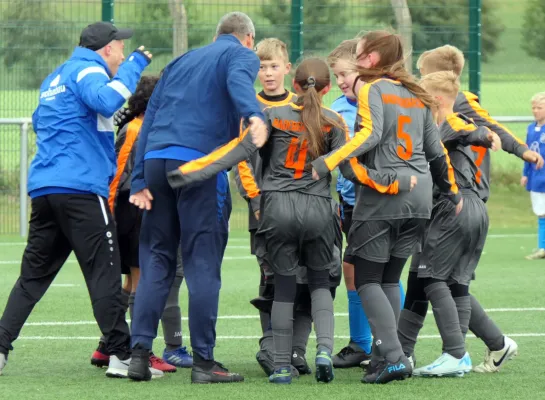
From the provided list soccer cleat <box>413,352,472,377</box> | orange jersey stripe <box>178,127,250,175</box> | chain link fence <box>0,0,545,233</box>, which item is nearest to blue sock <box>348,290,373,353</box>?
soccer cleat <box>413,352,472,377</box>

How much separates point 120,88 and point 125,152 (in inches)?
36.3

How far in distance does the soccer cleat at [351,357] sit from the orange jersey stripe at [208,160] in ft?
5.60

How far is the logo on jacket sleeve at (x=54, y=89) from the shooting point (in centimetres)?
670

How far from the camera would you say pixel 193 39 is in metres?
15.9

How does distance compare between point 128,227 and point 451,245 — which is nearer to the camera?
point 451,245

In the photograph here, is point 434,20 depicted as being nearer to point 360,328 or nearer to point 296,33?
point 296,33

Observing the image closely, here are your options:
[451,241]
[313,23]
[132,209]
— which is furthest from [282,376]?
[313,23]

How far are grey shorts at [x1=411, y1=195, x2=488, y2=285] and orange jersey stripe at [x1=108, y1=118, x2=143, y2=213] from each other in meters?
1.91

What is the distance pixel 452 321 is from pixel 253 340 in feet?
6.18

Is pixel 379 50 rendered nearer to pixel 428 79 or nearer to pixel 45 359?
pixel 428 79

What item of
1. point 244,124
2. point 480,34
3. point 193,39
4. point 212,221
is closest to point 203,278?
point 212,221

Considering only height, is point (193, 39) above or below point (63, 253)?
above

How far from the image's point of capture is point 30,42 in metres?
15.7

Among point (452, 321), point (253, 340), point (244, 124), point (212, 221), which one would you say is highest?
point (244, 124)
